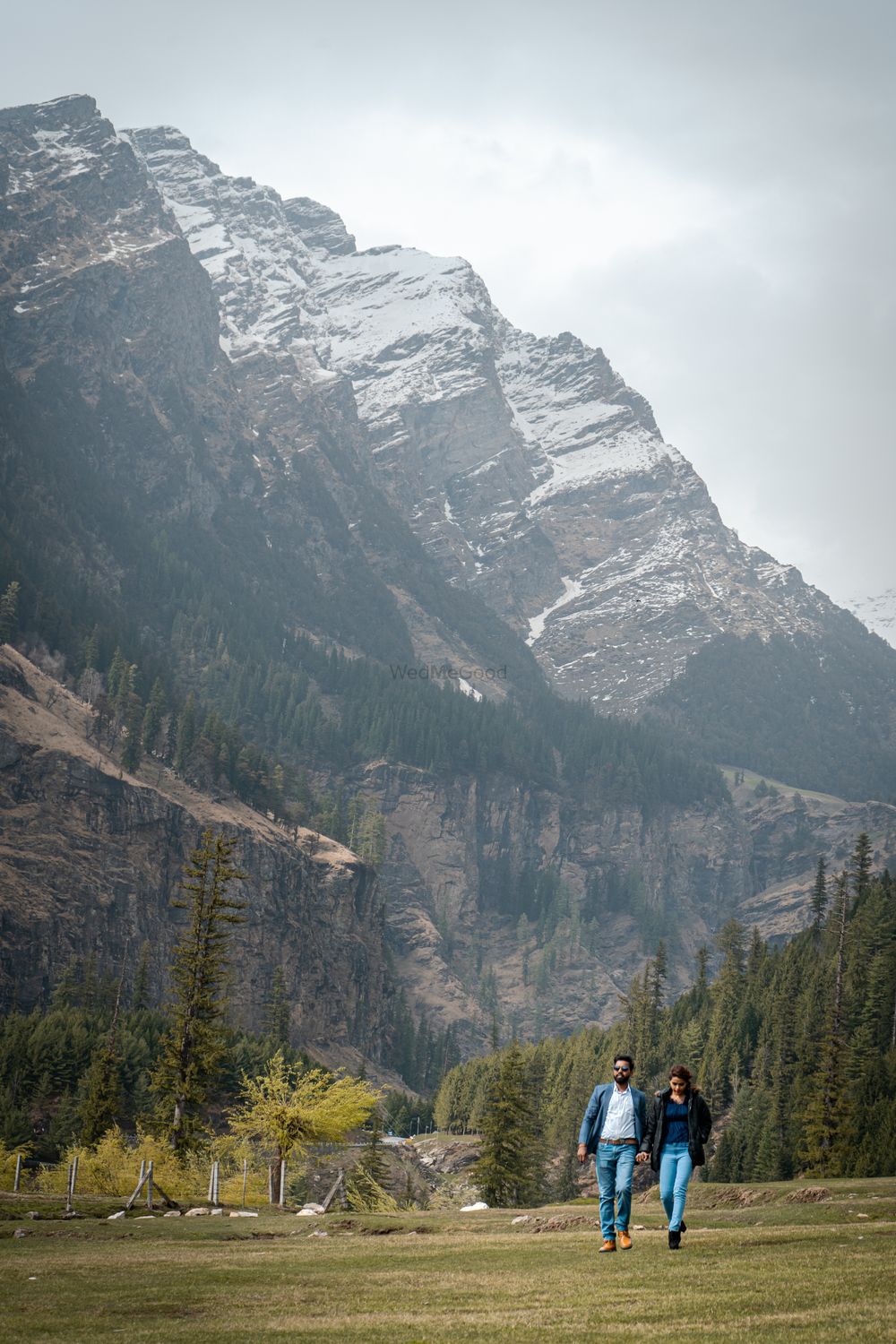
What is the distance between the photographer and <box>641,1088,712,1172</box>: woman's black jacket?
2441cm

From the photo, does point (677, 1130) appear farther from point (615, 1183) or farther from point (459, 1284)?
point (459, 1284)

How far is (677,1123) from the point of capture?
965 inches

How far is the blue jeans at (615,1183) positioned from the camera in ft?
83.0

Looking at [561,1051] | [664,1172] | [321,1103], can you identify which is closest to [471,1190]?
[561,1051]

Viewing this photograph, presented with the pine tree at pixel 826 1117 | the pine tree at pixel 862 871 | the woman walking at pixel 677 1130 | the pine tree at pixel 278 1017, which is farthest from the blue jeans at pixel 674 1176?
the pine tree at pixel 278 1017

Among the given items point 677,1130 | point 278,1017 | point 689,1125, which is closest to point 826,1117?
point 689,1125

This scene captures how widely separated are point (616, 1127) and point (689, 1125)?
1397 millimetres

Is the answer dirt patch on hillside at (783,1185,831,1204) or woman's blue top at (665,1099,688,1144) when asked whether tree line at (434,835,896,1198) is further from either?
woman's blue top at (665,1099,688,1144)

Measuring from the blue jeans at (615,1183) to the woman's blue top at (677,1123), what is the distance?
95 centimetres

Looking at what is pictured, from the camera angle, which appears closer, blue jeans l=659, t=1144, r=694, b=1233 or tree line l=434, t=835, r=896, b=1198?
blue jeans l=659, t=1144, r=694, b=1233

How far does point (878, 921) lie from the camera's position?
5709 inches

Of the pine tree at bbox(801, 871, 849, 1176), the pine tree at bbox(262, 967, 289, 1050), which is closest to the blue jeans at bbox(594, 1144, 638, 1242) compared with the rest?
the pine tree at bbox(801, 871, 849, 1176)

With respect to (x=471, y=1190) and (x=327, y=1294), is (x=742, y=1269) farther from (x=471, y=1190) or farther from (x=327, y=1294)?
(x=471, y=1190)

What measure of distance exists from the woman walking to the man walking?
11.8 inches
